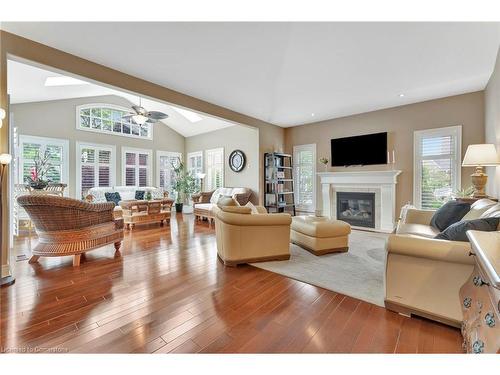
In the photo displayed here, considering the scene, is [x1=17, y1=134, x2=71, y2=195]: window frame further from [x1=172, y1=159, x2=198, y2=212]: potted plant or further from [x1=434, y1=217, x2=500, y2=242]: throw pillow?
[x1=434, y1=217, x2=500, y2=242]: throw pillow

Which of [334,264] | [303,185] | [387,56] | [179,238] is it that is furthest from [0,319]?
[303,185]

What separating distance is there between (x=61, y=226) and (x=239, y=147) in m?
5.04

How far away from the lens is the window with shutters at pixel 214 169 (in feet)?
26.1

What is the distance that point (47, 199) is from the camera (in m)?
2.83

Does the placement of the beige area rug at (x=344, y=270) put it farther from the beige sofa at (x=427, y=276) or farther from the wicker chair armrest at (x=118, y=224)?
the wicker chair armrest at (x=118, y=224)

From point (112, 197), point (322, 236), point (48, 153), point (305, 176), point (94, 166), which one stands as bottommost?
point (322, 236)

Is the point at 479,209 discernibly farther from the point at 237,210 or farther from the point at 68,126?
the point at 68,126

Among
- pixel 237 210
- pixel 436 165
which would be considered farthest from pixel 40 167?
pixel 436 165

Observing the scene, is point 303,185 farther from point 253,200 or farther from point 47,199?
point 47,199

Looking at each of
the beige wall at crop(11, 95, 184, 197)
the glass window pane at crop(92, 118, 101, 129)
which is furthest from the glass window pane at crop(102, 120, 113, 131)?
the beige wall at crop(11, 95, 184, 197)

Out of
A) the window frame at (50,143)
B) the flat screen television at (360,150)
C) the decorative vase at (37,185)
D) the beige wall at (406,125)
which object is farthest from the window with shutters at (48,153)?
the flat screen television at (360,150)

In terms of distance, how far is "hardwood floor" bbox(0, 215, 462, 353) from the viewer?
1.56 meters

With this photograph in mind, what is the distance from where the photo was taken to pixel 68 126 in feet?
22.1
